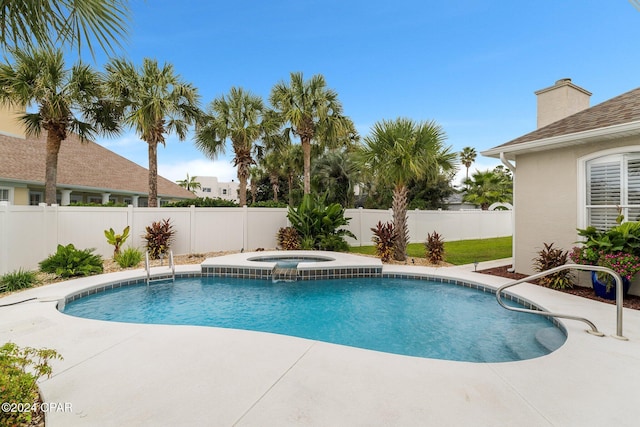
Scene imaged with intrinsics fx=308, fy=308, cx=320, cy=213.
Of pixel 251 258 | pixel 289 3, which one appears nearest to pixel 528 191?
pixel 251 258

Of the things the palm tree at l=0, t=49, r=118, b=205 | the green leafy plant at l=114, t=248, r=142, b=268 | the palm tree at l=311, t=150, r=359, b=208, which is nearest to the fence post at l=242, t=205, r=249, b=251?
the green leafy plant at l=114, t=248, r=142, b=268

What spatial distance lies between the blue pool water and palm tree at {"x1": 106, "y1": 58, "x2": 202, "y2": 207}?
7.00 m

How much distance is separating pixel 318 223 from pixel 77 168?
1453 centimetres

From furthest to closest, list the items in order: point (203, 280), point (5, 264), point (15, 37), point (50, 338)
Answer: point (203, 280)
point (5, 264)
point (50, 338)
point (15, 37)

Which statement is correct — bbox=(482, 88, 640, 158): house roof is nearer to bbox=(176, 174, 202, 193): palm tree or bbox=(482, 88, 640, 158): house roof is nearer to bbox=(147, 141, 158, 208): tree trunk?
bbox=(147, 141, 158, 208): tree trunk

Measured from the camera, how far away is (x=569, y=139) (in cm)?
679

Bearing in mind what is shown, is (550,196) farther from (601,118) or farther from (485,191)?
A: (485,191)

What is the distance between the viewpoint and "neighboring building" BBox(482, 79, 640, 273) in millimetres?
6395

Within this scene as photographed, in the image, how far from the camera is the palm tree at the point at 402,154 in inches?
388

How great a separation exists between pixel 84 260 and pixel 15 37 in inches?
296

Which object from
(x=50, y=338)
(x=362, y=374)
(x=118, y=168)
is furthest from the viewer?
(x=118, y=168)

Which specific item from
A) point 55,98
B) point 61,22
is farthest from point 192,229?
point 61,22

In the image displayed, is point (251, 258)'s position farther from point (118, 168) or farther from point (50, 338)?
point (118, 168)

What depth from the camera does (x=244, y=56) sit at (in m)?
15.0
